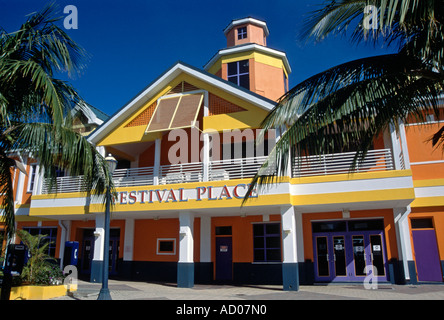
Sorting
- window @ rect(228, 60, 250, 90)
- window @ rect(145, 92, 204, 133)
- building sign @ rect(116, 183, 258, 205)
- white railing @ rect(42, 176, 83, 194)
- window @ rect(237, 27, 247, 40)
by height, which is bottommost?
building sign @ rect(116, 183, 258, 205)

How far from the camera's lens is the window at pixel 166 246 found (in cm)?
1785

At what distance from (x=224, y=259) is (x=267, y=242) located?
90.2 inches

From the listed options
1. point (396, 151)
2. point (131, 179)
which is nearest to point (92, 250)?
point (131, 179)

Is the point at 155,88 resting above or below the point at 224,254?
above

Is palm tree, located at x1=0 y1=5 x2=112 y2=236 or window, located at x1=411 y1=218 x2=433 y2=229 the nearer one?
palm tree, located at x1=0 y1=5 x2=112 y2=236

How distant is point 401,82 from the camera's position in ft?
19.6

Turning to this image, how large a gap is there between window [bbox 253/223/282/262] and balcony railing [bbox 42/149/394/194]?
112 inches

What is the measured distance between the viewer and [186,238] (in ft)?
48.9

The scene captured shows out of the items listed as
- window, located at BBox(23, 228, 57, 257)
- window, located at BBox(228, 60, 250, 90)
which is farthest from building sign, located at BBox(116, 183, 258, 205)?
window, located at BBox(228, 60, 250, 90)

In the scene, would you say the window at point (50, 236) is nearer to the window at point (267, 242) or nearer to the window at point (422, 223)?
the window at point (267, 242)

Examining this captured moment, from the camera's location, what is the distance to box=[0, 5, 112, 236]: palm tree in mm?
8094

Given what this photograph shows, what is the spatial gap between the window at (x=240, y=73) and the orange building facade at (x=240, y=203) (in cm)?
460

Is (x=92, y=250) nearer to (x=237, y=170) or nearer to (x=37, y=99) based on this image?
(x=237, y=170)

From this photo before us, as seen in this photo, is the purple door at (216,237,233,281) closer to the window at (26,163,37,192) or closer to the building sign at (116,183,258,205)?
the building sign at (116,183,258,205)
